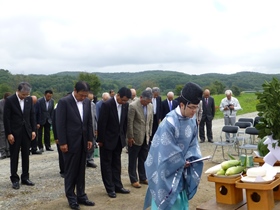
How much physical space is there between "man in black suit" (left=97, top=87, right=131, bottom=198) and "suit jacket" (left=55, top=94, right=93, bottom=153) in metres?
0.65

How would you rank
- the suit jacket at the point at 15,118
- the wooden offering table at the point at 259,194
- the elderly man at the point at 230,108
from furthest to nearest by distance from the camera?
the elderly man at the point at 230,108, the suit jacket at the point at 15,118, the wooden offering table at the point at 259,194

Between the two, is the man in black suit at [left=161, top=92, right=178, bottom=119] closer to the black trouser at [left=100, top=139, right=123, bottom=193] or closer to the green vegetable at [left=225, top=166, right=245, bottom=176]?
the black trouser at [left=100, top=139, right=123, bottom=193]

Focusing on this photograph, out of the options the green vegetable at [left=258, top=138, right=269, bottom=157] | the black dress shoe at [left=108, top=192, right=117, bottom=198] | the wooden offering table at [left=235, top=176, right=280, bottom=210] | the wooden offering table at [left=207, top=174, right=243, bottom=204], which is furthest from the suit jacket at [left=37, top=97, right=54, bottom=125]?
the wooden offering table at [left=235, top=176, right=280, bottom=210]

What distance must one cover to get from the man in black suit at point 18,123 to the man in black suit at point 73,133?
4.87ft

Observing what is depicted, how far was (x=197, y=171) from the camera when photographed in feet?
11.7

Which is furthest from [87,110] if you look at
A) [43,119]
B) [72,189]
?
[43,119]

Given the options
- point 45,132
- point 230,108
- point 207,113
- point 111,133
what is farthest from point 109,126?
point 207,113

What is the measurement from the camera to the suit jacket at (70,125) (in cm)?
543

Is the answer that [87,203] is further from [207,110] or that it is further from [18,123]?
[207,110]

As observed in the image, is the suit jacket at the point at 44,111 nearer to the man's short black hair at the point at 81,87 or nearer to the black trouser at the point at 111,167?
the black trouser at the point at 111,167

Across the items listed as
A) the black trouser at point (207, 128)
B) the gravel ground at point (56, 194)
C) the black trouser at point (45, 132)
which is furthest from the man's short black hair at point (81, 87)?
the black trouser at point (207, 128)

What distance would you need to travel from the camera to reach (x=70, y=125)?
5488 millimetres

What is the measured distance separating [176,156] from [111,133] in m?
2.98

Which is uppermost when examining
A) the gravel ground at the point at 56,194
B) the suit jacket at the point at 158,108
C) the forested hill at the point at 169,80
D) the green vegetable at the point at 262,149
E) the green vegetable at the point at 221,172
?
the forested hill at the point at 169,80
